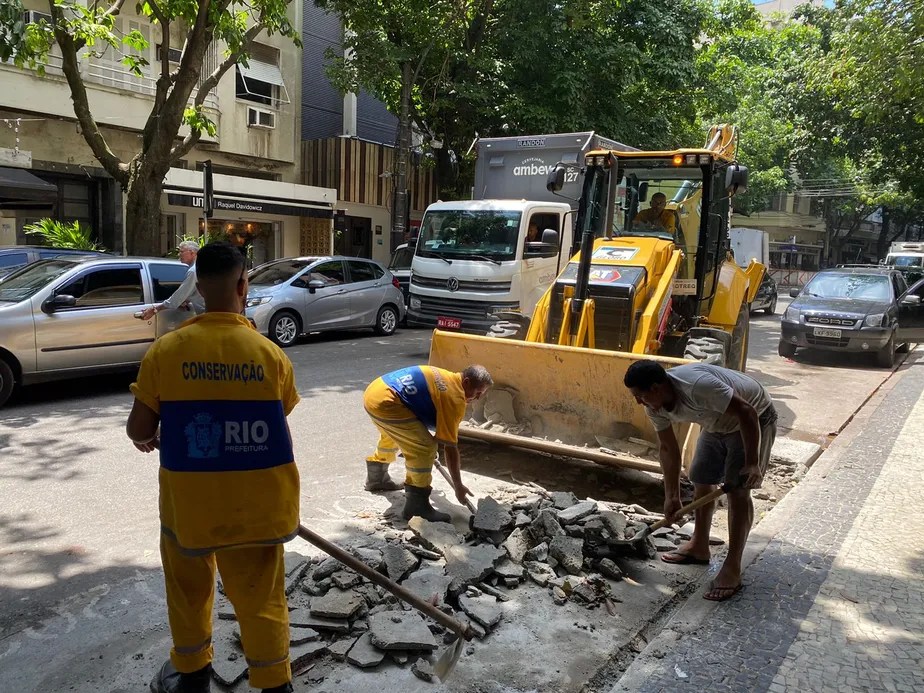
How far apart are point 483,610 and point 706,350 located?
3.99m

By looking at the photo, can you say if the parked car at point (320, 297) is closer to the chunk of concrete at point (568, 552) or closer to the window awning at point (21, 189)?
the window awning at point (21, 189)

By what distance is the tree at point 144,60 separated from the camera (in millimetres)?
10648

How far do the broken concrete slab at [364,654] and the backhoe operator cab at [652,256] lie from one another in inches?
150

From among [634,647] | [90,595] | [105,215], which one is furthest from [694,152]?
[105,215]

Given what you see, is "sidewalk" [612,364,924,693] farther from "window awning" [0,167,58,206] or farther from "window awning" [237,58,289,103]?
"window awning" [237,58,289,103]

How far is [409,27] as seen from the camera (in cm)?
1708

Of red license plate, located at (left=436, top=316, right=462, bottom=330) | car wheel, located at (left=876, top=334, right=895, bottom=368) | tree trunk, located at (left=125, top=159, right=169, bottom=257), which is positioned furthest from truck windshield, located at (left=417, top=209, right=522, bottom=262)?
car wheel, located at (left=876, top=334, right=895, bottom=368)

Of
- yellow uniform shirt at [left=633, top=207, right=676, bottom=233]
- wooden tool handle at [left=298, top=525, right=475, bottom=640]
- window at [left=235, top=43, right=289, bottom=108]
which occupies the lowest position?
wooden tool handle at [left=298, top=525, right=475, bottom=640]

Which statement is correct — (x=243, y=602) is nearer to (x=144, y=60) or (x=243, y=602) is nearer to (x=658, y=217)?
(x=658, y=217)

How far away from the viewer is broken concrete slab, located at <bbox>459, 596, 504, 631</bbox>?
3686 millimetres

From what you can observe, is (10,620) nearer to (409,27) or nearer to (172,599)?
(172,599)

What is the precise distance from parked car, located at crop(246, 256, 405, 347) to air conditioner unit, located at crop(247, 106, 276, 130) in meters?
8.20

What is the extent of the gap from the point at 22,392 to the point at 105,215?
10618 millimetres

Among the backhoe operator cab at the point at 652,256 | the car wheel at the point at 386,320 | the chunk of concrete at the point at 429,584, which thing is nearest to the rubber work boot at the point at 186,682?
the chunk of concrete at the point at 429,584
